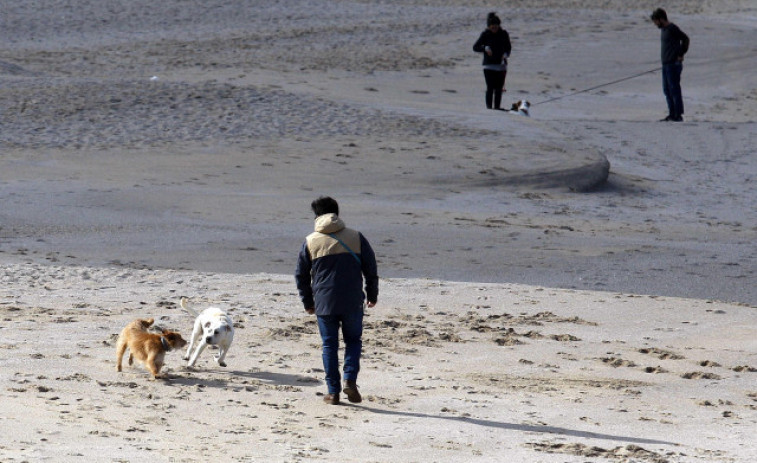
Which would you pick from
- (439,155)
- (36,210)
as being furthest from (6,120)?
(439,155)

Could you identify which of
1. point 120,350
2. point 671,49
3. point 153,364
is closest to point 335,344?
point 153,364

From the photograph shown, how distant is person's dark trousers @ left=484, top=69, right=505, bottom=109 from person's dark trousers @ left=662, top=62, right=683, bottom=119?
271 centimetres

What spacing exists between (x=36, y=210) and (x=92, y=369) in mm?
6046

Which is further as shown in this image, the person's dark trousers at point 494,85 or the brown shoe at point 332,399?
the person's dark trousers at point 494,85

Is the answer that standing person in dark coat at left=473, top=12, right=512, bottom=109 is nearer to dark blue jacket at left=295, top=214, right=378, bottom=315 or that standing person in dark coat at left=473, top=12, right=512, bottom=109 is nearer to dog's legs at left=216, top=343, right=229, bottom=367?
dog's legs at left=216, top=343, right=229, bottom=367

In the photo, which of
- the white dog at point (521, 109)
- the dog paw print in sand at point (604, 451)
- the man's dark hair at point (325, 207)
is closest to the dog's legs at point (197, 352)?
the man's dark hair at point (325, 207)

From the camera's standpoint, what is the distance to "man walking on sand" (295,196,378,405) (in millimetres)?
7180

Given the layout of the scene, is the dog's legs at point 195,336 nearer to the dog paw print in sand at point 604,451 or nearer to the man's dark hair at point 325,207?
the man's dark hair at point 325,207

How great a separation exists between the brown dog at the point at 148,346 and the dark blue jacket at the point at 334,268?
1.02 meters

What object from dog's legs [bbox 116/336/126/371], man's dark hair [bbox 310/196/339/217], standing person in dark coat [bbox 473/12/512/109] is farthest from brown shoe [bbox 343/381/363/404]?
standing person in dark coat [bbox 473/12/512/109]

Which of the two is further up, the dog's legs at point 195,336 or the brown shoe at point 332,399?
the dog's legs at point 195,336

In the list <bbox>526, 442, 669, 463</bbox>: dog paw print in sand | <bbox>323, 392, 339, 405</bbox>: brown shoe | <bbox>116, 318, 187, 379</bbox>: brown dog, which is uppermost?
<bbox>116, 318, 187, 379</bbox>: brown dog

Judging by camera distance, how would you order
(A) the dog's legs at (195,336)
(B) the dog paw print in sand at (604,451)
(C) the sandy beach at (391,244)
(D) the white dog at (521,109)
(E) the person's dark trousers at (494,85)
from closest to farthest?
1. (B) the dog paw print in sand at (604,451)
2. (C) the sandy beach at (391,244)
3. (A) the dog's legs at (195,336)
4. (E) the person's dark trousers at (494,85)
5. (D) the white dog at (521,109)

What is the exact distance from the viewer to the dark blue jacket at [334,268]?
7.17 meters
